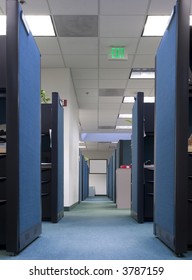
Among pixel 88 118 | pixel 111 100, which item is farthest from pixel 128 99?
pixel 88 118

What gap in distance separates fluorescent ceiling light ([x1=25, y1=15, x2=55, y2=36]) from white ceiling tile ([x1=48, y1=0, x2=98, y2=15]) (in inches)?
10.0

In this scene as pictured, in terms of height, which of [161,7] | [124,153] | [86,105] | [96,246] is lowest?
[96,246]

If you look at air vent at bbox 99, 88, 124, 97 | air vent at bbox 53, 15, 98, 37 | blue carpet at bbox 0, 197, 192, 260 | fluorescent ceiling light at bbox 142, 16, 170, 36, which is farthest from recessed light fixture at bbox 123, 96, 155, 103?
blue carpet at bbox 0, 197, 192, 260

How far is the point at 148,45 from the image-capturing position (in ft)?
17.1

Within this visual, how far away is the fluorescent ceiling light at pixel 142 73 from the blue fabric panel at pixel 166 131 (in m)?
3.62

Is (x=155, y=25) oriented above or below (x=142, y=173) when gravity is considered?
above

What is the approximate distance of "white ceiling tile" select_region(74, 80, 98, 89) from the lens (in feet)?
22.9

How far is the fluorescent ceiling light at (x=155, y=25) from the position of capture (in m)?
4.39

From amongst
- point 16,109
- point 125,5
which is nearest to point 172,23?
point 16,109

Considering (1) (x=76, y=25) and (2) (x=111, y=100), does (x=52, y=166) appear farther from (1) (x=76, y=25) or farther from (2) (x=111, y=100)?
(2) (x=111, y=100)

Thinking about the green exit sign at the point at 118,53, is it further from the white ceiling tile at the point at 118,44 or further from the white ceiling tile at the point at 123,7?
the white ceiling tile at the point at 123,7

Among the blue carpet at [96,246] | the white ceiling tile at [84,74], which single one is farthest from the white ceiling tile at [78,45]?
the blue carpet at [96,246]

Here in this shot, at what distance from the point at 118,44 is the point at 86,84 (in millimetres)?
2089
